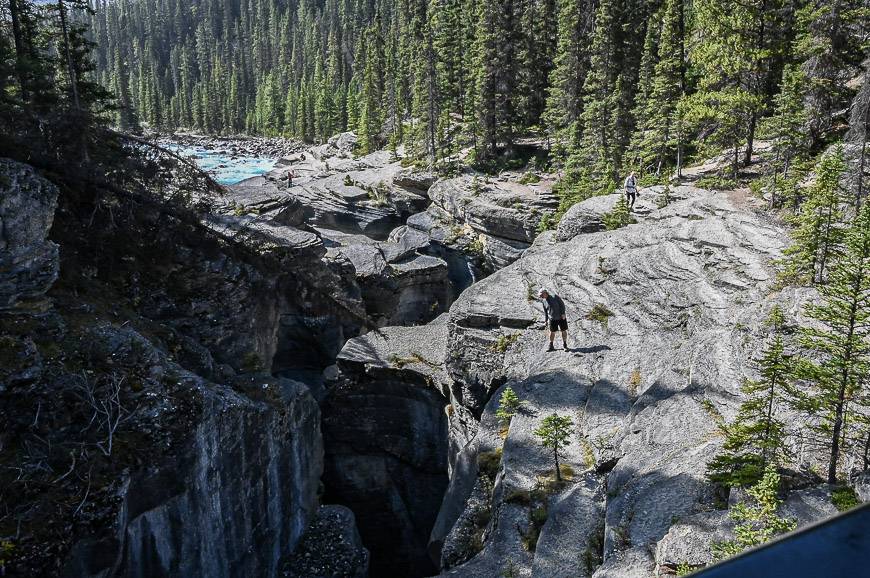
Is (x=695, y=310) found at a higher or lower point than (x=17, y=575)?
higher

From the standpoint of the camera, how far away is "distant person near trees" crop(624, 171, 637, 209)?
24611 millimetres

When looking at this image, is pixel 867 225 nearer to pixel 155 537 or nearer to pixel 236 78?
pixel 155 537

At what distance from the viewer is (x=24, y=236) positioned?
42.1 feet

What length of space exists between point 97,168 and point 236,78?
12165cm

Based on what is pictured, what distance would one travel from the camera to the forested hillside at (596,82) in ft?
79.4

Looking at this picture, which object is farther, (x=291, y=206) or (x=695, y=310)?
(x=291, y=206)

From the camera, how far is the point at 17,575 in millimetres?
9523

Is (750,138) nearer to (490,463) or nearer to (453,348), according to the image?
(453,348)

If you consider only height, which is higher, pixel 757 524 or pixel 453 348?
pixel 757 524

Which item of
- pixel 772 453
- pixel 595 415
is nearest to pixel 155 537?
pixel 595 415

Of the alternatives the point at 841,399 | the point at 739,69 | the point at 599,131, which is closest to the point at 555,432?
the point at 841,399

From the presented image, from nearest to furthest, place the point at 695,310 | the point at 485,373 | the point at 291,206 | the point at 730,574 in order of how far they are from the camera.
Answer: the point at 730,574
the point at 695,310
the point at 485,373
the point at 291,206

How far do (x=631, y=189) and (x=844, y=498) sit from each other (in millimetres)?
18806

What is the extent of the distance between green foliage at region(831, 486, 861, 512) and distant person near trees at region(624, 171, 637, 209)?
18.1 m
